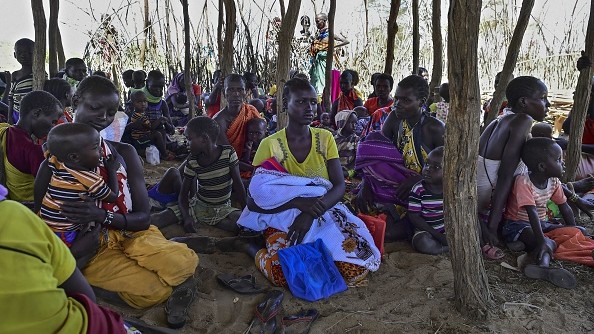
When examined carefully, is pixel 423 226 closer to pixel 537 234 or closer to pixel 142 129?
pixel 537 234

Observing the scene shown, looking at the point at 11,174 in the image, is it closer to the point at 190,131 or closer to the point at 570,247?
the point at 190,131

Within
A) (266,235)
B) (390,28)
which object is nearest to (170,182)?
(266,235)

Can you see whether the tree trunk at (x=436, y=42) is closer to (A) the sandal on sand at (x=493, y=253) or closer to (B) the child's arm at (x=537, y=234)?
(B) the child's arm at (x=537, y=234)

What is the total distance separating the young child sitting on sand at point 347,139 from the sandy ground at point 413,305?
113 inches

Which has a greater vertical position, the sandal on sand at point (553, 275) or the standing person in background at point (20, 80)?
the standing person in background at point (20, 80)

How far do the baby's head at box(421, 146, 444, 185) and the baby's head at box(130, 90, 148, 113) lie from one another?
3.90 meters

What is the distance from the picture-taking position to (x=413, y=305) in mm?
2398

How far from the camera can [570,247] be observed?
9.66 ft

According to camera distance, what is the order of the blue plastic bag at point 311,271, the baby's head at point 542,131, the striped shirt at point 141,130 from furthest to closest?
the striped shirt at point 141,130 < the baby's head at point 542,131 < the blue plastic bag at point 311,271

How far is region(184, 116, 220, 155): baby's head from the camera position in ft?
10.7

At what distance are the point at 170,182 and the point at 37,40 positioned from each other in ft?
4.51

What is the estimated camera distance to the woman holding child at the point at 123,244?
2320 mm

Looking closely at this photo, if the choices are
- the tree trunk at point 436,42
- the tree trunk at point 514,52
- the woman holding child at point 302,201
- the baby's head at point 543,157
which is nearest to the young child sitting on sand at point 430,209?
the woman holding child at point 302,201

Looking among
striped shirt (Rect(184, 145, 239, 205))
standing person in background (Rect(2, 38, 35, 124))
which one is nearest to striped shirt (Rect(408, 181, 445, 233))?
Result: striped shirt (Rect(184, 145, 239, 205))
